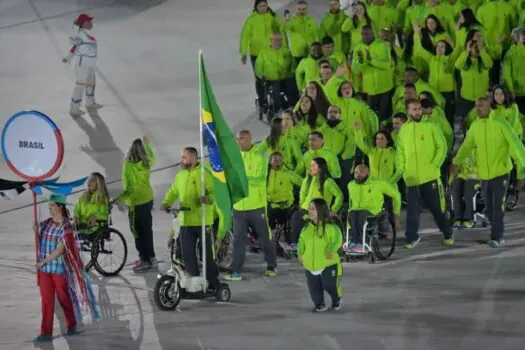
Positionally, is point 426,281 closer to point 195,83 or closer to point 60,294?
point 60,294

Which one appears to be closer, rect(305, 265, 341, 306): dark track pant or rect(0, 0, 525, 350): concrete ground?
rect(0, 0, 525, 350): concrete ground

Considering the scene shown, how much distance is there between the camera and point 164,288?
62.5 feet

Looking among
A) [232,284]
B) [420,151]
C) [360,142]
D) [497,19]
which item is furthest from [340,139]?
[497,19]

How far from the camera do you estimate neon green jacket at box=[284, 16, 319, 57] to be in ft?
88.9

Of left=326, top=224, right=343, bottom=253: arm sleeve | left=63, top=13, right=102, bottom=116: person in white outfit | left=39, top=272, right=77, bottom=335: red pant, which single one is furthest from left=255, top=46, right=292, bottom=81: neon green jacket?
left=39, top=272, right=77, bottom=335: red pant

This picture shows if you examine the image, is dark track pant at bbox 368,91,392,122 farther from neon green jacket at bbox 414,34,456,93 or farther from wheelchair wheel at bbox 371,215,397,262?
wheelchair wheel at bbox 371,215,397,262

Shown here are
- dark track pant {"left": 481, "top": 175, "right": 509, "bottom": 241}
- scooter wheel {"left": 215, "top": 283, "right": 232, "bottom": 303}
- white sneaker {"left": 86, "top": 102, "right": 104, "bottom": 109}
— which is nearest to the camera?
scooter wheel {"left": 215, "top": 283, "right": 232, "bottom": 303}

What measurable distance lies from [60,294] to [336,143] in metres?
5.99

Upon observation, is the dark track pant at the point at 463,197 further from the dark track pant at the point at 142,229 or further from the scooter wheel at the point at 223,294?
the scooter wheel at the point at 223,294

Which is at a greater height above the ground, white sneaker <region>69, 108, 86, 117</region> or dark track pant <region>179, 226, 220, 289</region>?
white sneaker <region>69, 108, 86, 117</region>

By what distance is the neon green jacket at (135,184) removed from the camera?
21297 mm

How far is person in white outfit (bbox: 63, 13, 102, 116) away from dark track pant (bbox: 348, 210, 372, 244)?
8602mm

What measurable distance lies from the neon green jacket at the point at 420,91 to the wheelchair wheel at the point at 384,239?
2691mm

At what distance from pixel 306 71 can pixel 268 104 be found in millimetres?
1902
